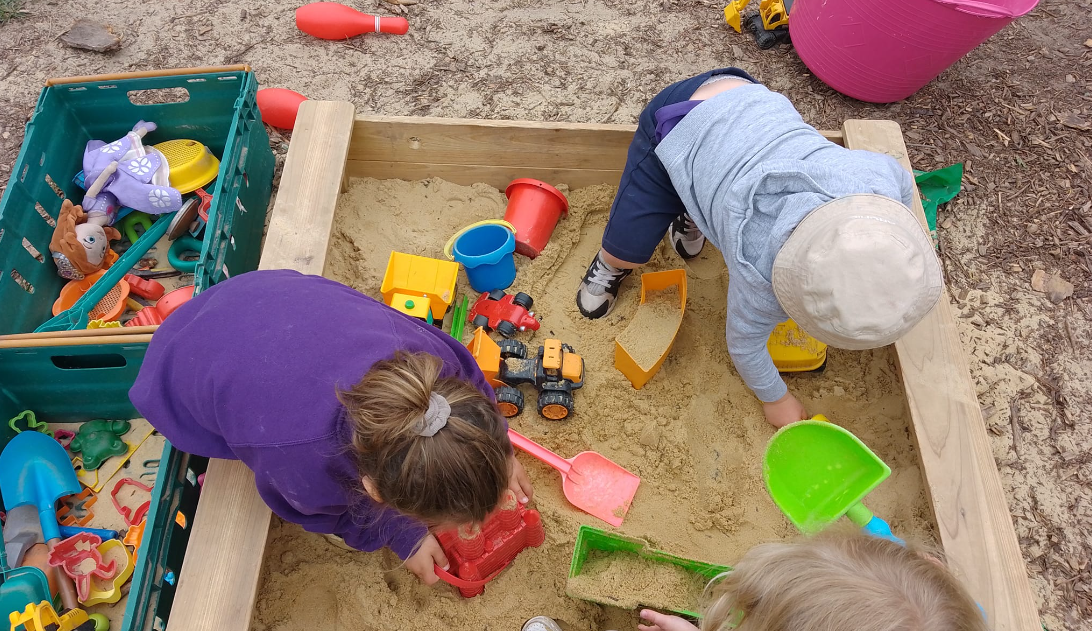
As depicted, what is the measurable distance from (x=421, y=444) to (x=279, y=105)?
64.9 inches

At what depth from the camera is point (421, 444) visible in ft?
2.92

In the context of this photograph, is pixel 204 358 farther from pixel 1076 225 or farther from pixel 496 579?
pixel 1076 225

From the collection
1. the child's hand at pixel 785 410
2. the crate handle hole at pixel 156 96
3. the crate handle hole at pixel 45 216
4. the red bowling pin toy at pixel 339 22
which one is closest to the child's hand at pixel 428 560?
the child's hand at pixel 785 410

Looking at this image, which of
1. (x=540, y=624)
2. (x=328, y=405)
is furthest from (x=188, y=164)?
(x=540, y=624)

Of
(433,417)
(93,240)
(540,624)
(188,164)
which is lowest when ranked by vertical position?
(540,624)

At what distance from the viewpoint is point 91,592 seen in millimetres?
1442

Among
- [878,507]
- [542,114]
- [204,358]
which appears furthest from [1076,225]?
[204,358]

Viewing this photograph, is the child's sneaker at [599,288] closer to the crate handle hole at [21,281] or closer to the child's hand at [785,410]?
the child's hand at [785,410]

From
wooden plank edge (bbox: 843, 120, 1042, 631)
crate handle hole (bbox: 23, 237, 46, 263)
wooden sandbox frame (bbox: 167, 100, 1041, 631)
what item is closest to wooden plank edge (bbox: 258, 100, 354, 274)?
wooden sandbox frame (bbox: 167, 100, 1041, 631)

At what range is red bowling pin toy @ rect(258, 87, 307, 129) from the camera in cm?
212

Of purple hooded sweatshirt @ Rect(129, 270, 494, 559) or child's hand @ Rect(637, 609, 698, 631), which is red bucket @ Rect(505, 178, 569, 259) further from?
child's hand @ Rect(637, 609, 698, 631)

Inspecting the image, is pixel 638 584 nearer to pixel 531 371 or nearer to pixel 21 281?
pixel 531 371

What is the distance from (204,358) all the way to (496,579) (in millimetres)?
780

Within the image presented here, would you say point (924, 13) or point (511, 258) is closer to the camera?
point (511, 258)
